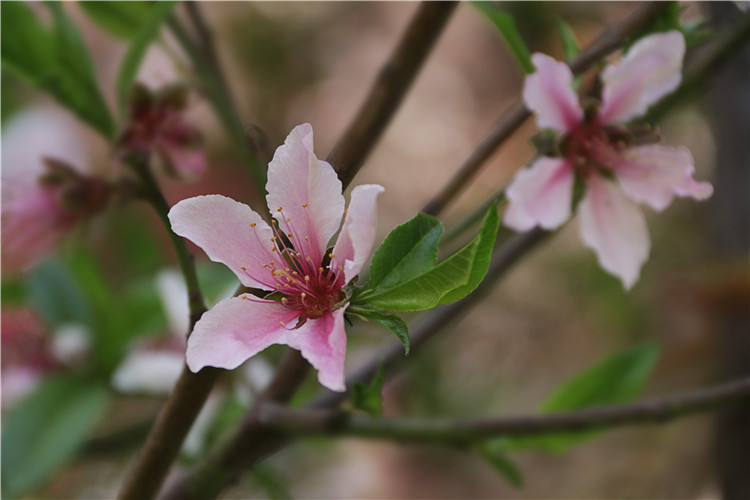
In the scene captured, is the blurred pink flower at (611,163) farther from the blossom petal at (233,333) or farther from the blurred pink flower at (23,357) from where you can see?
the blurred pink flower at (23,357)

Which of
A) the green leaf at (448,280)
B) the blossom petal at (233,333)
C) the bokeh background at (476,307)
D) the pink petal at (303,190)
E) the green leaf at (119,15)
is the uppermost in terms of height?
the green leaf at (119,15)

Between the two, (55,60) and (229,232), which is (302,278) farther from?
(55,60)

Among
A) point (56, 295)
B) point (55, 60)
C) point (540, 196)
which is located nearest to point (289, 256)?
point (540, 196)

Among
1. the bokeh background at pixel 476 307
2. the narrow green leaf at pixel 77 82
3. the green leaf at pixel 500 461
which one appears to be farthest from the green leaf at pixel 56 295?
the green leaf at pixel 500 461

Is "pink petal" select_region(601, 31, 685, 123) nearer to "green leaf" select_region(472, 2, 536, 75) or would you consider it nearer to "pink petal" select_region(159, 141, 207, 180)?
"green leaf" select_region(472, 2, 536, 75)

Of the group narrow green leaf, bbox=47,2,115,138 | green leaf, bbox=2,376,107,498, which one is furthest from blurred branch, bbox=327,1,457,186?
green leaf, bbox=2,376,107,498

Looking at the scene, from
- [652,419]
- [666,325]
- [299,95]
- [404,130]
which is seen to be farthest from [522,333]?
[652,419]
